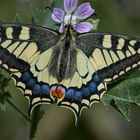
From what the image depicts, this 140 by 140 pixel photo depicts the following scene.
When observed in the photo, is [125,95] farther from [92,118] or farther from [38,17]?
[92,118]

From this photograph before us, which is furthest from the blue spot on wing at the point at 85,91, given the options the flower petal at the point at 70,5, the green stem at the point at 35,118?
the flower petal at the point at 70,5

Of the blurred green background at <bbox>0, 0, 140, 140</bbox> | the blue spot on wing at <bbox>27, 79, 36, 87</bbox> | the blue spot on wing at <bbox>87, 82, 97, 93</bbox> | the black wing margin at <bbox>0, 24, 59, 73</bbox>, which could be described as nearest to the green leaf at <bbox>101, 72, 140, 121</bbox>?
the blue spot on wing at <bbox>87, 82, 97, 93</bbox>

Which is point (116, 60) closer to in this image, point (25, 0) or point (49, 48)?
point (49, 48)

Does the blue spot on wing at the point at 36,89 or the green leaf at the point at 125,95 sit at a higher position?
the blue spot on wing at the point at 36,89

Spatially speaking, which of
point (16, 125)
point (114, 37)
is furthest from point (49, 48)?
point (16, 125)

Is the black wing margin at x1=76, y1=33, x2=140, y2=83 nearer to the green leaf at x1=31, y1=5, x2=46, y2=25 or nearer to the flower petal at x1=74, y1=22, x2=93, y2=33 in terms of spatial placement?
the flower petal at x1=74, y1=22, x2=93, y2=33

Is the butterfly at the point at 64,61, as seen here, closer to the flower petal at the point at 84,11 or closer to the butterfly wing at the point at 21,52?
the butterfly wing at the point at 21,52
